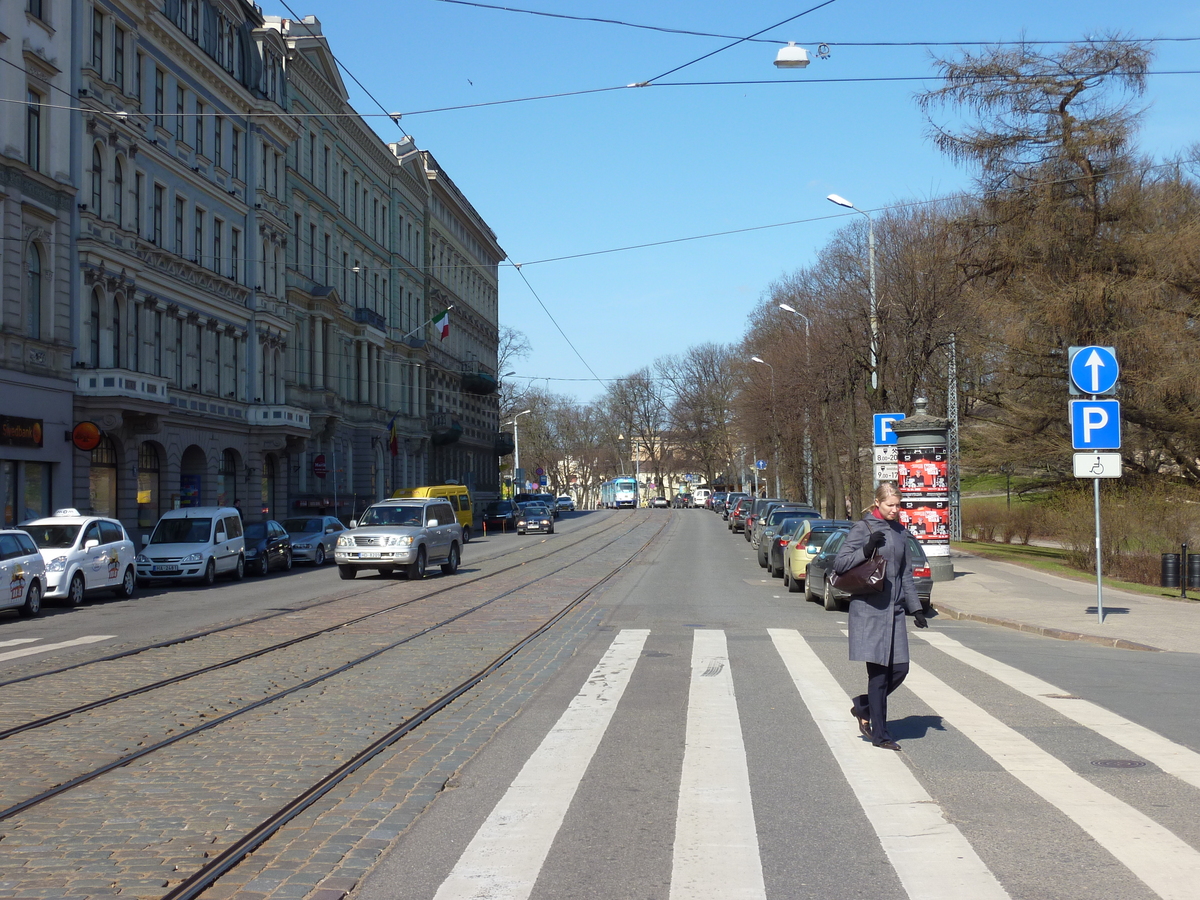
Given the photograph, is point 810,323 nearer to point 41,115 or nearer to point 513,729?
point 41,115

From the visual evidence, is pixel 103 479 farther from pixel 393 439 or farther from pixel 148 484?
pixel 393 439

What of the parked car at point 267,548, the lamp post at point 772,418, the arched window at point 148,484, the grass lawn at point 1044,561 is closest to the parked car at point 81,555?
the parked car at point 267,548

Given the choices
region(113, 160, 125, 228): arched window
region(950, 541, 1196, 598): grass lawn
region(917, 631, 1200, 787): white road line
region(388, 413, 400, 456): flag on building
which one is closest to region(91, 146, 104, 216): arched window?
region(113, 160, 125, 228): arched window

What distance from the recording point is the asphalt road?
5367 mm

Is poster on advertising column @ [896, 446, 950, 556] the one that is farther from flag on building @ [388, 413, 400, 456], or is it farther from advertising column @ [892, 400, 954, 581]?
flag on building @ [388, 413, 400, 456]

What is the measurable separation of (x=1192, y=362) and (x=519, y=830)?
85.4 feet

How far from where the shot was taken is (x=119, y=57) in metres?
35.4

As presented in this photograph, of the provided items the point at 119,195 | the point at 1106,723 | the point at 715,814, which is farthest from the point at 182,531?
the point at 715,814

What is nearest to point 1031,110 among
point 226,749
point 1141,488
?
point 1141,488

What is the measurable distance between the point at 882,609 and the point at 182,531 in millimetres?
22132

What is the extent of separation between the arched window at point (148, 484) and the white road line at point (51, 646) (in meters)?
21.5

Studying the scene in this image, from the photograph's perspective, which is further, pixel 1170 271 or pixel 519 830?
pixel 1170 271

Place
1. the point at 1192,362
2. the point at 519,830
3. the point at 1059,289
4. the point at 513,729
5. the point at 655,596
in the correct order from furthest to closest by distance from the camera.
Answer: the point at 1059,289
the point at 1192,362
the point at 655,596
the point at 513,729
the point at 519,830

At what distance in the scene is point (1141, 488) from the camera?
2905 cm
